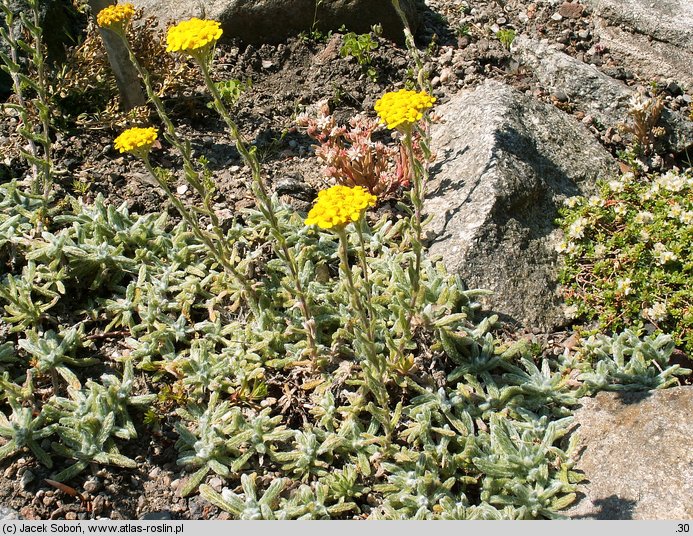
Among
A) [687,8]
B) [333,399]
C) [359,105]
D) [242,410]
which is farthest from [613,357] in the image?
[687,8]

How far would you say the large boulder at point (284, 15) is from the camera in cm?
571

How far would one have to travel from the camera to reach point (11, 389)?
3.39 metres

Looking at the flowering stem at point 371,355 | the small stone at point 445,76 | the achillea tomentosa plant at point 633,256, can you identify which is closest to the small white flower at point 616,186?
the achillea tomentosa plant at point 633,256

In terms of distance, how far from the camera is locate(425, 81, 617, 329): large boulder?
13.3 ft

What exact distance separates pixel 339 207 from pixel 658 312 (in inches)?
86.7

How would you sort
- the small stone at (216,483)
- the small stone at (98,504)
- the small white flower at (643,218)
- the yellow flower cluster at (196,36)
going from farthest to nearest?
the small white flower at (643,218) < the small stone at (216,483) < the small stone at (98,504) < the yellow flower cluster at (196,36)

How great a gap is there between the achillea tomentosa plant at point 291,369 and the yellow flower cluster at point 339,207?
377 millimetres

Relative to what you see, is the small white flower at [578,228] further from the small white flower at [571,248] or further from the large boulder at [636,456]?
the large boulder at [636,456]

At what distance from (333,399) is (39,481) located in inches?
57.0

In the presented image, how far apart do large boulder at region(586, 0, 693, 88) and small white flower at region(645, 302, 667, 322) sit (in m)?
2.64

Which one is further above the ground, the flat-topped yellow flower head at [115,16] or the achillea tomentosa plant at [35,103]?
the flat-topped yellow flower head at [115,16]

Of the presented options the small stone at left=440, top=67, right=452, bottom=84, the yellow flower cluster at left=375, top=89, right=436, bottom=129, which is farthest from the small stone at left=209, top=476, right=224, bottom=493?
the small stone at left=440, top=67, right=452, bottom=84

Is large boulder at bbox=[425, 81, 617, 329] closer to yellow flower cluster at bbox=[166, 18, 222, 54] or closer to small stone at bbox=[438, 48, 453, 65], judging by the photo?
small stone at bbox=[438, 48, 453, 65]

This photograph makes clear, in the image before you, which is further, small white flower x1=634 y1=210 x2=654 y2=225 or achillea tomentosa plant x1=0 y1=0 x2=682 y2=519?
small white flower x1=634 y1=210 x2=654 y2=225
